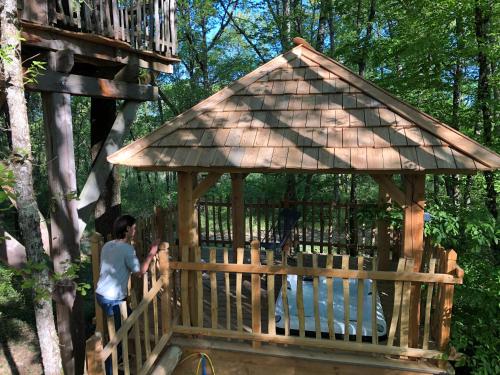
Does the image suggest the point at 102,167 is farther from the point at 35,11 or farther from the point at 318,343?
the point at 318,343

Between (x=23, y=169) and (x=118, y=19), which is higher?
(x=118, y=19)

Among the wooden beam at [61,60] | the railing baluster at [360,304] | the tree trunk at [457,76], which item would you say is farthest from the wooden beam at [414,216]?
the wooden beam at [61,60]

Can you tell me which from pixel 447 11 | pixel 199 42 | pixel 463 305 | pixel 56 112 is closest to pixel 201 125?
pixel 56 112

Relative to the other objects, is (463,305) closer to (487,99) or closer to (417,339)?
(417,339)

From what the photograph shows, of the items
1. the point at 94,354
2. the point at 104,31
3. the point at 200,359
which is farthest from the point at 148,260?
the point at 104,31

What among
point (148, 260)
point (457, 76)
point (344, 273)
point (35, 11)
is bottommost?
point (344, 273)

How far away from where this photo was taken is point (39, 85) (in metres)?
4.42

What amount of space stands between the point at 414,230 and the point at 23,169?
3.85 metres

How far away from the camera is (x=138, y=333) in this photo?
3605mm

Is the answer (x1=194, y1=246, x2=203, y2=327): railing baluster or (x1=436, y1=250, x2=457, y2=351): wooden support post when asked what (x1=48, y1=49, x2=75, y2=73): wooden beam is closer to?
(x1=194, y1=246, x2=203, y2=327): railing baluster

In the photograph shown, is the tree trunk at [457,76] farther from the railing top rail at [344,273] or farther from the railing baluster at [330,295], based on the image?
the railing baluster at [330,295]

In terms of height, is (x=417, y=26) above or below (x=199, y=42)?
below

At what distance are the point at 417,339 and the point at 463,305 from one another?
1209 mm

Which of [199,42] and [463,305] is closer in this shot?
[463,305]
